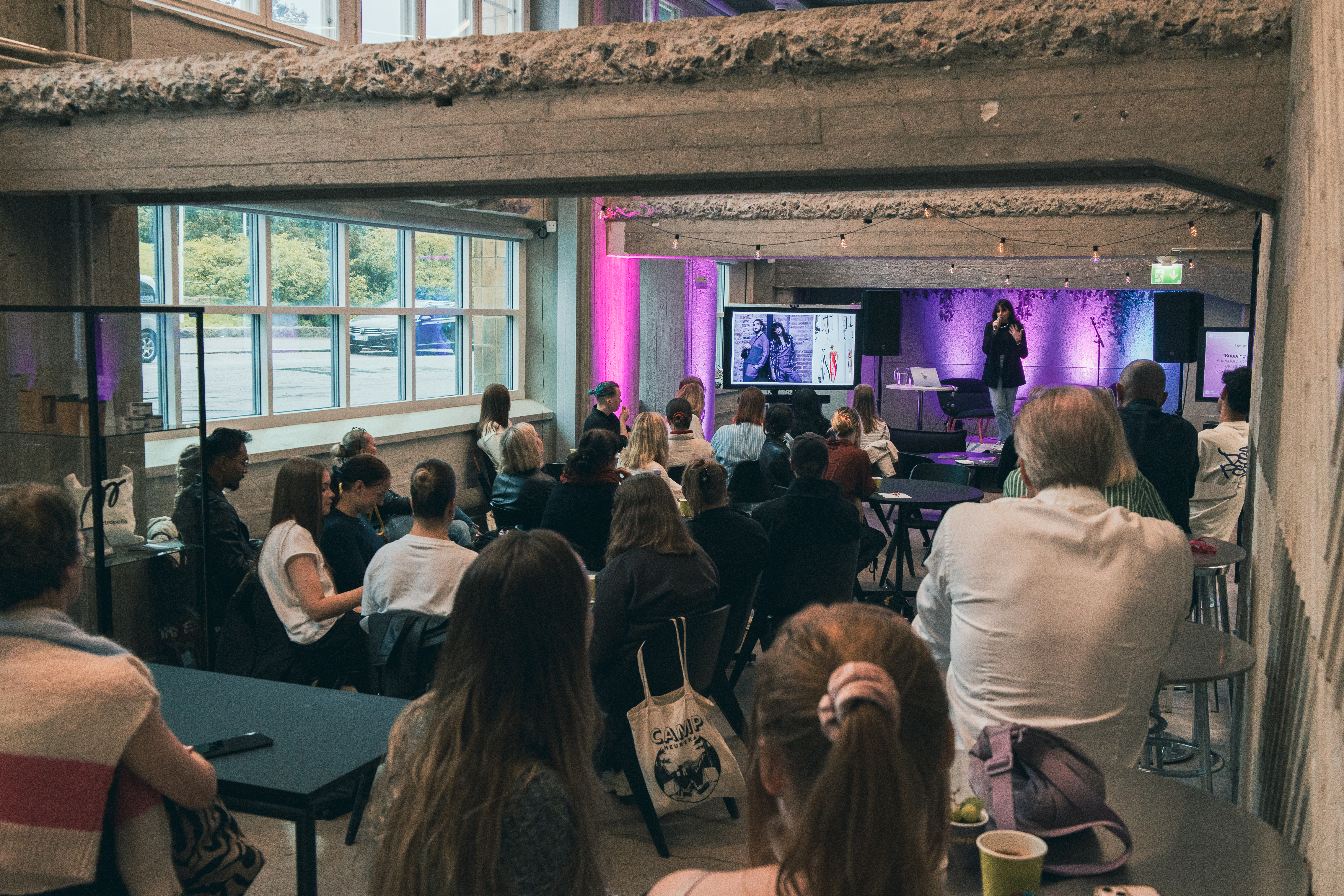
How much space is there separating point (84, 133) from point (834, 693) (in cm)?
457

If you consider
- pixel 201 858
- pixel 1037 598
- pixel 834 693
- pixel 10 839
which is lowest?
pixel 201 858

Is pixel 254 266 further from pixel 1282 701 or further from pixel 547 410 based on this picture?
pixel 1282 701

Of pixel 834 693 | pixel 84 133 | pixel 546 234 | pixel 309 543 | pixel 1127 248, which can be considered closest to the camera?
pixel 834 693

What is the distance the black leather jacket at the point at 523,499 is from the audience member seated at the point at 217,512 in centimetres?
128

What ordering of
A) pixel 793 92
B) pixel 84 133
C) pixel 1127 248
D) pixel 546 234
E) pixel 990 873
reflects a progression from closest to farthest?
pixel 990 873
pixel 793 92
pixel 84 133
pixel 1127 248
pixel 546 234

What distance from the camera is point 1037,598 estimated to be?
6.21ft

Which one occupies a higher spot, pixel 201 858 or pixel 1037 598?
pixel 1037 598

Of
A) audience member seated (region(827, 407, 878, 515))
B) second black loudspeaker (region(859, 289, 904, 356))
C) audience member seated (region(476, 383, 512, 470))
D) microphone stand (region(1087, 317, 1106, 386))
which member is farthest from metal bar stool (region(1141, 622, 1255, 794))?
microphone stand (region(1087, 317, 1106, 386))

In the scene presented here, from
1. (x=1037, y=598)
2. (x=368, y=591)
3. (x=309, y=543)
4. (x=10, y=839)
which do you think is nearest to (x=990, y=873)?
(x=1037, y=598)

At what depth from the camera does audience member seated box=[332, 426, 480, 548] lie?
475 centimetres

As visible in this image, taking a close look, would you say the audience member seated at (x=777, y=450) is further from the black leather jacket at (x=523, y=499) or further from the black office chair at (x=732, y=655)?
the black office chair at (x=732, y=655)

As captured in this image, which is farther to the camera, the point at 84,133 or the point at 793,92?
the point at 84,133

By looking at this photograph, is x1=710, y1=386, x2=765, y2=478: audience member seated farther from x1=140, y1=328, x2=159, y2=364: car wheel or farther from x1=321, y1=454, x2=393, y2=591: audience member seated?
x1=140, y1=328, x2=159, y2=364: car wheel

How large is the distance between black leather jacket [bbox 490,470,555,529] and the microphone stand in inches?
458
